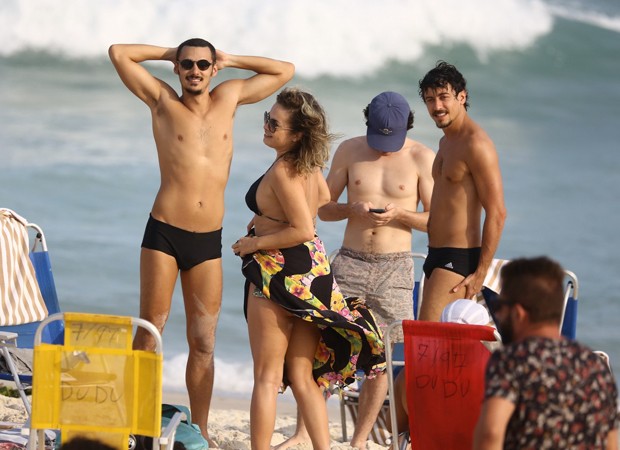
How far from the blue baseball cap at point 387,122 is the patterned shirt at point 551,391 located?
315 cm

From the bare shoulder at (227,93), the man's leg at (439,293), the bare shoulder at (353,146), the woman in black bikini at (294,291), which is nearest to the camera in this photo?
the woman in black bikini at (294,291)

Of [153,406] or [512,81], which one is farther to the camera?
[512,81]

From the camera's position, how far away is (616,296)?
11320mm

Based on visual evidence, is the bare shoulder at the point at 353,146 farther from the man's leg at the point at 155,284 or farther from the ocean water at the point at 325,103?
the ocean water at the point at 325,103

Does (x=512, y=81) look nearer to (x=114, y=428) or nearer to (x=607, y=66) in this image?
(x=607, y=66)

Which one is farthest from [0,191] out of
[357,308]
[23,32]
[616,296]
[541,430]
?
[541,430]

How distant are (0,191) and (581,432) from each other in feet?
38.0

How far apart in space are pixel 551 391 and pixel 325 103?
1424cm

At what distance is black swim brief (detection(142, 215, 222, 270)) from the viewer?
203 inches

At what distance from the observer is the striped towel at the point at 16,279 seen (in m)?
5.73

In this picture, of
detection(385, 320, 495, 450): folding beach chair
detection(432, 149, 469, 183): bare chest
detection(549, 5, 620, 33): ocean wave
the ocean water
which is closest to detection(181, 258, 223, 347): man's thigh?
detection(432, 149, 469, 183): bare chest

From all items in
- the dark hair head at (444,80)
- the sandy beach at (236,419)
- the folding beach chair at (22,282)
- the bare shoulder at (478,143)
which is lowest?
the sandy beach at (236,419)

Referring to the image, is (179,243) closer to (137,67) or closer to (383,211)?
(137,67)

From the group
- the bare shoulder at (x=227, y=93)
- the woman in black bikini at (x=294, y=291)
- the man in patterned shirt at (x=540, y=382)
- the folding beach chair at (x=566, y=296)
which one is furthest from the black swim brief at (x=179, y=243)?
the man in patterned shirt at (x=540, y=382)
